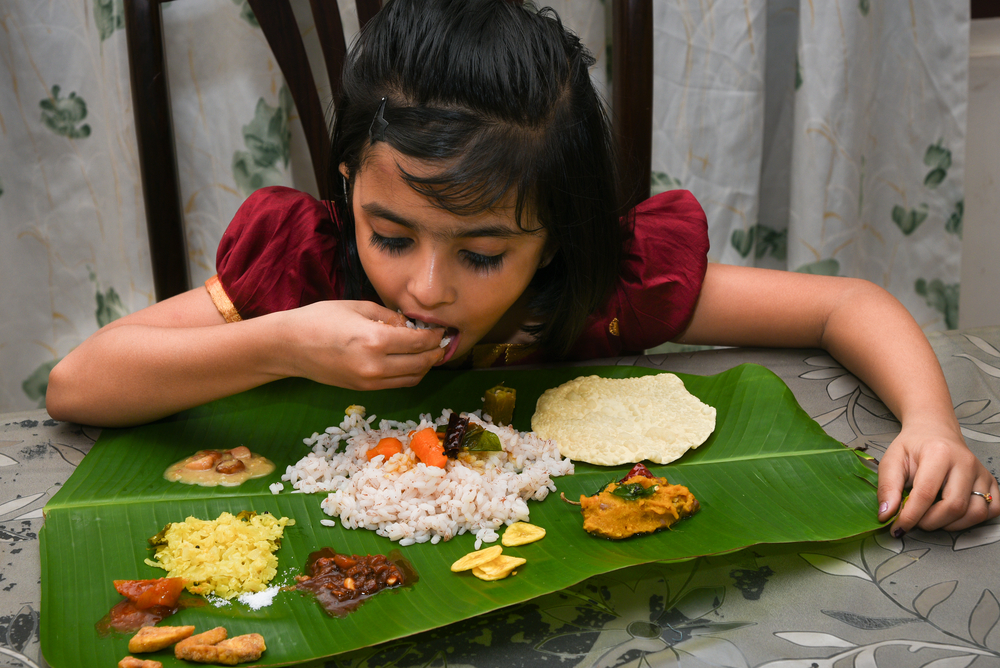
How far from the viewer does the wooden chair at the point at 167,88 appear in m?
1.90

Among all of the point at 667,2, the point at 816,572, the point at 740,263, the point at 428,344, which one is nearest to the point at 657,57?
the point at 667,2

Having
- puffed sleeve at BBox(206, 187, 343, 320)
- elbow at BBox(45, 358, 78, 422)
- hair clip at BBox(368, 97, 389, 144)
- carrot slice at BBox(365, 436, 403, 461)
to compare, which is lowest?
carrot slice at BBox(365, 436, 403, 461)

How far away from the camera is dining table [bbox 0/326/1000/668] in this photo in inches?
32.2

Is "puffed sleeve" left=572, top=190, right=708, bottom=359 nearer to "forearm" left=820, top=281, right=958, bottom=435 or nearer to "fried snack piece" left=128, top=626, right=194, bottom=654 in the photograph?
"forearm" left=820, top=281, right=958, bottom=435

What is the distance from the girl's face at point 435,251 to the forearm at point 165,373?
0.80 ft

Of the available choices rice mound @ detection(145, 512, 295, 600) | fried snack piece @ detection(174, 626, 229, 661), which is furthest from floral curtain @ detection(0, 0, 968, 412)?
fried snack piece @ detection(174, 626, 229, 661)

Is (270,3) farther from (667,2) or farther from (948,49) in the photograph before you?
(948,49)

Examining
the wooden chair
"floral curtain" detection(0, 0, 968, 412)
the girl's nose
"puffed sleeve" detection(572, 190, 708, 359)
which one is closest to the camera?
the girl's nose

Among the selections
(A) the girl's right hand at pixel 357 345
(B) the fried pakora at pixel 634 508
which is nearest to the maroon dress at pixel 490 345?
(A) the girl's right hand at pixel 357 345

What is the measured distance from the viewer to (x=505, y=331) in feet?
5.69

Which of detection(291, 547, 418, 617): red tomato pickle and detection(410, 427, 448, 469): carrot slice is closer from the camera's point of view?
detection(291, 547, 418, 617): red tomato pickle

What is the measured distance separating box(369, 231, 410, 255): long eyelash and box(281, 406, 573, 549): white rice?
1.03ft

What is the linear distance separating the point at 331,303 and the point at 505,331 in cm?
60

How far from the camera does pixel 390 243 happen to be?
3.97ft
